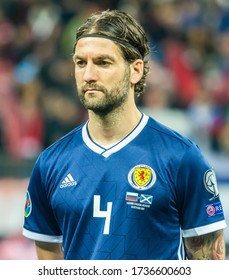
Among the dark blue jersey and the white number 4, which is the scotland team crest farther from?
the white number 4

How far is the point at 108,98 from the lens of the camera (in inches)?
171

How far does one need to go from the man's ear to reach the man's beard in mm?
48

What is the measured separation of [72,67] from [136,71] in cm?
658

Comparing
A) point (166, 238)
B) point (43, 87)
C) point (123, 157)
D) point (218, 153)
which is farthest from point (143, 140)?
point (43, 87)

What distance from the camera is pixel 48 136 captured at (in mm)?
10078

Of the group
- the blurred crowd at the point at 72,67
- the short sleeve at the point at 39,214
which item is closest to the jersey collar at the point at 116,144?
the short sleeve at the point at 39,214

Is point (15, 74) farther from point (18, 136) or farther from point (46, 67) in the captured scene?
point (18, 136)

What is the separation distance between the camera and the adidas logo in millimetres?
4449

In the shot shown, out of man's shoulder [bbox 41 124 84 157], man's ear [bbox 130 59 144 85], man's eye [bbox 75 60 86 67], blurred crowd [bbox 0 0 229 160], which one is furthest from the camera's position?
blurred crowd [bbox 0 0 229 160]

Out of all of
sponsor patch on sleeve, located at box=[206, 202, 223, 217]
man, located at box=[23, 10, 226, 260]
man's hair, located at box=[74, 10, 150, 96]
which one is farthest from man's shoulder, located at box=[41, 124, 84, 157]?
sponsor patch on sleeve, located at box=[206, 202, 223, 217]

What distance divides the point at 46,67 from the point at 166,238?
692 cm

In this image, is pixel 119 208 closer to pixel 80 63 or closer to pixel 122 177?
pixel 122 177

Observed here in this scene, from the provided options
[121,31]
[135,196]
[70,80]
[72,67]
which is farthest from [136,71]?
[72,67]

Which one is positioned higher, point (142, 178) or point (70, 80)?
point (70, 80)
